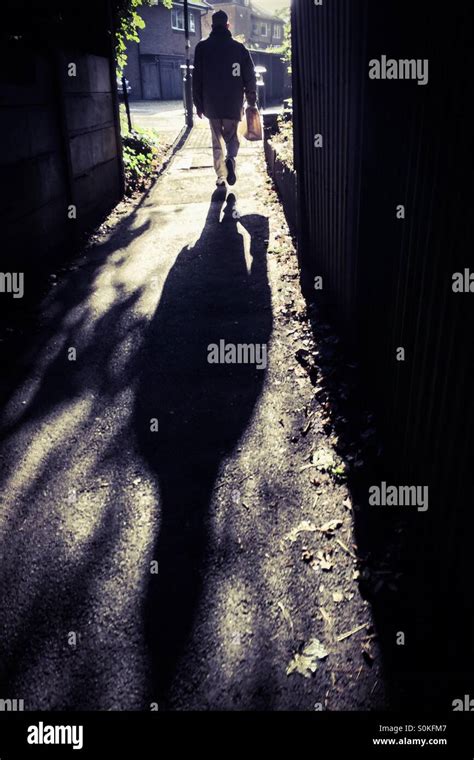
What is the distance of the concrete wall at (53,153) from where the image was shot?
534cm

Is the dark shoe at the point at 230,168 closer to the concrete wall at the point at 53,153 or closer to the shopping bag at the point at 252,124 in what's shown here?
the shopping bag at the point at 252,124

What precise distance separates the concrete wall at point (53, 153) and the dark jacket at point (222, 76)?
1.58 m

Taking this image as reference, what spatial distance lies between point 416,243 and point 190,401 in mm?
2189

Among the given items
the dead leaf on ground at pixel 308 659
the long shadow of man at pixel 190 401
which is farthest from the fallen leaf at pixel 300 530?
the dead leaf on ground at pixel 308 659

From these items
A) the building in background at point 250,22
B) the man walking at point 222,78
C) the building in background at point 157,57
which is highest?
the building in background at point 250,22

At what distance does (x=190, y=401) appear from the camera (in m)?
4.04

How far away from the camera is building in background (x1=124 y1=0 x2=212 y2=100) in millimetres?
38000

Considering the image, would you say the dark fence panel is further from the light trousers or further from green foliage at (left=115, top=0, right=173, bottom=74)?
green foliage at (left=115, top=0, right=173, bottom=74)

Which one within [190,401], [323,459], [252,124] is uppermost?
[252,124]

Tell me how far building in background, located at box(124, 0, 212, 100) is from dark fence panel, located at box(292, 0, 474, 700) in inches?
1568

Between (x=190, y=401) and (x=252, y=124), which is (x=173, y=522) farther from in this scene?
(x=252, y=124)

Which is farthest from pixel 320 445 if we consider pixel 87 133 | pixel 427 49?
pixel 87 133

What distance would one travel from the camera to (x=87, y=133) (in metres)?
7.67

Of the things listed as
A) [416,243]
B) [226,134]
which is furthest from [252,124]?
[416,243]
